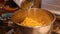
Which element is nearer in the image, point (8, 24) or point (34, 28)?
point (34, 28)

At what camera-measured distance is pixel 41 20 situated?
758 millimetres

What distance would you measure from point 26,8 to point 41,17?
104 mm

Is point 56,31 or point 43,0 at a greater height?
point 43,0

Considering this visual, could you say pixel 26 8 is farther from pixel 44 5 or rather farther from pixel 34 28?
pixel 44 5

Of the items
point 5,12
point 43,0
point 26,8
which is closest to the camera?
point 26,8

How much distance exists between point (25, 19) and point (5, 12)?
0.51 feet

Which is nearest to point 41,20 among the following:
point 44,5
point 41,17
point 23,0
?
point 41,17

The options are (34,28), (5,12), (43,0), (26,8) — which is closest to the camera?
(34,28)

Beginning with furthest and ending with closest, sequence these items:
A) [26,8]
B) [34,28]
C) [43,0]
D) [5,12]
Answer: [43,0]
[5,12]
[26,8]
[34,28]

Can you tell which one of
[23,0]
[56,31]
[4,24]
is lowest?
[56,31]

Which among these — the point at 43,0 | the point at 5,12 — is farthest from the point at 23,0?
the point at 43,0

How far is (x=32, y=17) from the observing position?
763mm

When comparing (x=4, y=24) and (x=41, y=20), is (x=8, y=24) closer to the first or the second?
(x=4, y=24)

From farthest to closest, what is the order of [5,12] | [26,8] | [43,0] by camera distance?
[43,0] < [5,12] < [26,8]
